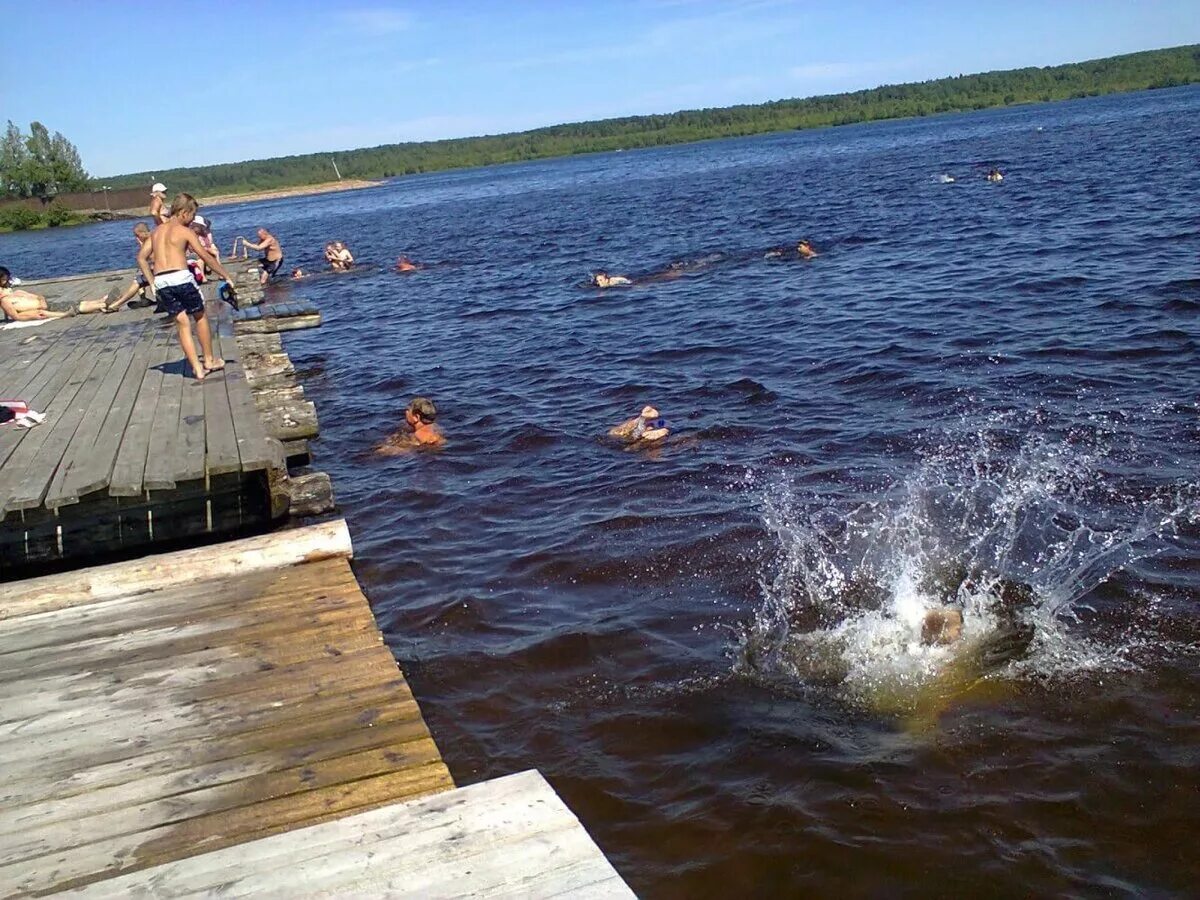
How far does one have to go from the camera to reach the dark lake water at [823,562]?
5074mm

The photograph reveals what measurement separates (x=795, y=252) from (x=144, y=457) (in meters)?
19.3

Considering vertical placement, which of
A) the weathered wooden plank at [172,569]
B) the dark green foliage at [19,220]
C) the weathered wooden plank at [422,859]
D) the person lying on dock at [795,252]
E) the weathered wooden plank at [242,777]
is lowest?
the weathered wooden plank at [242,777]

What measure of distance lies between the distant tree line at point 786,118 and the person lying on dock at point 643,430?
14158 cm

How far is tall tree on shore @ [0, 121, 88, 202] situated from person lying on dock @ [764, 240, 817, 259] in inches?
3743

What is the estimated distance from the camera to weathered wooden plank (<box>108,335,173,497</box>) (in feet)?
24.7

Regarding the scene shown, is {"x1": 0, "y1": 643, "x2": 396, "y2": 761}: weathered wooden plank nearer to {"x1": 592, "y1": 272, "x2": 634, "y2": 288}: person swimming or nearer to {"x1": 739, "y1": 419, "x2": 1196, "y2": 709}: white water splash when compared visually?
{"x1": 739, "y1": 419, "x2": 1196, "y2": 709}: white water splash

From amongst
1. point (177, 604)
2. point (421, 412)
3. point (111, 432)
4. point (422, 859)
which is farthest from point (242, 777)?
point (421, 412)

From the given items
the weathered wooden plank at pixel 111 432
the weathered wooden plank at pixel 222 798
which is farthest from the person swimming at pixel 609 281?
the weathered wooden plank at pixel 222 798

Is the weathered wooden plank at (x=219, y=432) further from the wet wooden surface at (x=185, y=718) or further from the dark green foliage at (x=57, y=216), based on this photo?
the dark green foliage at (x=57, y=216)


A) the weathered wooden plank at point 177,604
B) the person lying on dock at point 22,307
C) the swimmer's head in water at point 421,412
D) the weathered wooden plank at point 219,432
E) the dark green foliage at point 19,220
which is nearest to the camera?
the weathered wooden plank at point 177,604

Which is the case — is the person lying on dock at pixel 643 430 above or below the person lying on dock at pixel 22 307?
below

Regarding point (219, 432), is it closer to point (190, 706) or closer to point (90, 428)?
point (90, 428)

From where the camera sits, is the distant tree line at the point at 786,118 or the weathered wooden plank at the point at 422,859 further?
the distant tree line at the point at 786,118

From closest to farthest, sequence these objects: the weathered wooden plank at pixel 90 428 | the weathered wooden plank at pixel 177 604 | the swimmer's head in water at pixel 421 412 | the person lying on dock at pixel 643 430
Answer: the weathered wooden plank at pixel 177 604
the weathered wooden plank at pixel 90 428
the person lying on dock at pixel 643 430
the swimmer's head in water at pixel 421 412
